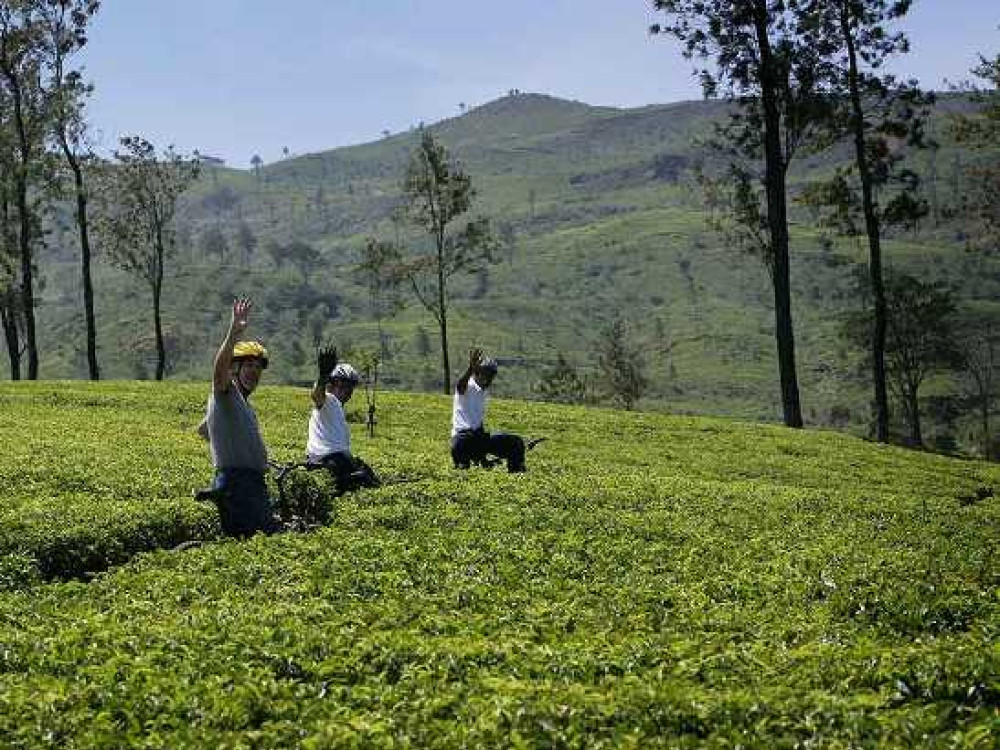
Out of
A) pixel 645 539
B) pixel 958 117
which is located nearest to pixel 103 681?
pixel 645 539

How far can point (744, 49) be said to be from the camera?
46.8 metres

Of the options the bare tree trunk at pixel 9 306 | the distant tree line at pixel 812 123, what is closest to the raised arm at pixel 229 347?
the distant tree line at pixel 812 123

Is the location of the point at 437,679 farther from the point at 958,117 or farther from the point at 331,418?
the point at 958,117

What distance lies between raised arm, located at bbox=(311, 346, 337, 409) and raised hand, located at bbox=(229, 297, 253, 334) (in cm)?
379

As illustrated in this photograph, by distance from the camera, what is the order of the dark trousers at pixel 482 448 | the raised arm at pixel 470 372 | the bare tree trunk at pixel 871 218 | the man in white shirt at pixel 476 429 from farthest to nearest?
the bare tree trunk at pixel 871 218 → the dark trousers at pixel 482 448 → the man in white shirt at pixel 476 429 → the raised arm at pixel 470 372

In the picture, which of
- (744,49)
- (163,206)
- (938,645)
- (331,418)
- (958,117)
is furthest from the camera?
(163,206)

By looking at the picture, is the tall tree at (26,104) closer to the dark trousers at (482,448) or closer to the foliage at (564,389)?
the dark trousers at (482,448)

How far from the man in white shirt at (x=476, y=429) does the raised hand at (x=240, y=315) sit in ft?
28.6

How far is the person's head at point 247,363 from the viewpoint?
14641 mm

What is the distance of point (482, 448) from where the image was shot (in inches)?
903

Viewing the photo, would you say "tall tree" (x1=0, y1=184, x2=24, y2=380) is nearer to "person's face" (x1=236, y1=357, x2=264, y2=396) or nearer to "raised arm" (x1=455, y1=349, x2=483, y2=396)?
"raised arm" (x1=455, y1=349, x2=483, y2=396)

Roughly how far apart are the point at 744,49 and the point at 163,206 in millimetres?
52252

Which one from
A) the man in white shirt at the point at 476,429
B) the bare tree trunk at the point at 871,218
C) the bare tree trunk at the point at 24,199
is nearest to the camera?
the man in white shirt at the point at 476,429

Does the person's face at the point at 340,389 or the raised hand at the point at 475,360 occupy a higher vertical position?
the raised hand at the point at 475,360
